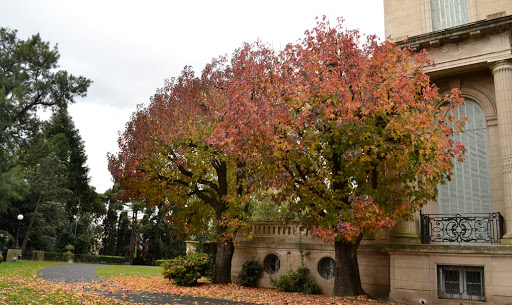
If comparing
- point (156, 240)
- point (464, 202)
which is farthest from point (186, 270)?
point (156, 240)

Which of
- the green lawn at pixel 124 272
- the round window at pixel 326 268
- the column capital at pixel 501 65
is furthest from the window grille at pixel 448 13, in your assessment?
the green lawn at pixel 124 272

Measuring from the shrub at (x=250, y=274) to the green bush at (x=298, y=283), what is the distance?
1.63 metres

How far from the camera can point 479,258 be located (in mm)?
12656

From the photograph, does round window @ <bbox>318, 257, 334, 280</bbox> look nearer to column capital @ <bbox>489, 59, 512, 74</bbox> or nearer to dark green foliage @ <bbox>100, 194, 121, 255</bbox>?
column capital @ <bbox>489, 59, 512, 74</bbox>

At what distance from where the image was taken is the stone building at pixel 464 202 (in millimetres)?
12922

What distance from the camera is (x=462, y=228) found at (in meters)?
14.1

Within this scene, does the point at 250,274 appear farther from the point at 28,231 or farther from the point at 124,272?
the point at 28,231

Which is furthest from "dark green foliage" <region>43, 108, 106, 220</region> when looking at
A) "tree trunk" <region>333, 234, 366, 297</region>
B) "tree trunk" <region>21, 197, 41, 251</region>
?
"tree trunk" <region>333, 234, 366, 297</region>

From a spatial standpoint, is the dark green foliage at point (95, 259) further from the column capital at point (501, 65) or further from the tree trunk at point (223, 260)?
the column capital at point (501, 65)

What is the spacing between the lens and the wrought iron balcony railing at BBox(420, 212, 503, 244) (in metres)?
13.4

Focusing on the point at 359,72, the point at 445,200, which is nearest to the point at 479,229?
the point at 445,200

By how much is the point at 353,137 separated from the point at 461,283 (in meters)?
6.39

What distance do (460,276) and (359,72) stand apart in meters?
7.61

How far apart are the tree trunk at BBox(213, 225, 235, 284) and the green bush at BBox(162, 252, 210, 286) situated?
796mm
